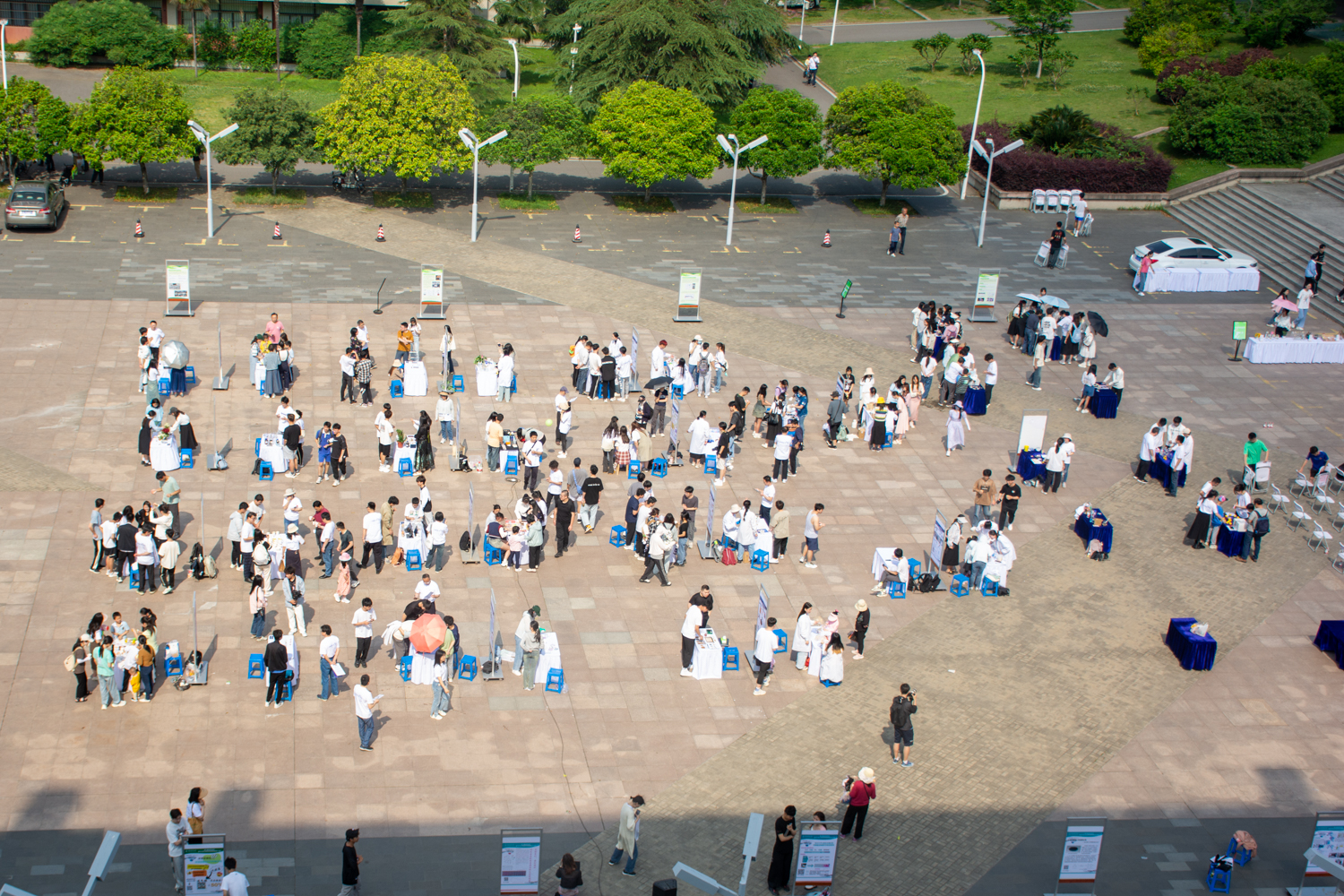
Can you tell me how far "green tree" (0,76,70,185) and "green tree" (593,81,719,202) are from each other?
1797 cm

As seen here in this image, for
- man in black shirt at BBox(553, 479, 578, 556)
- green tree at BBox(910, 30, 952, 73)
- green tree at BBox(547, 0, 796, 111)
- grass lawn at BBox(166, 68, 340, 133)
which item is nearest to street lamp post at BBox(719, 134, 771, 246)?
green tree at BBox(547, 0, 796, 111)

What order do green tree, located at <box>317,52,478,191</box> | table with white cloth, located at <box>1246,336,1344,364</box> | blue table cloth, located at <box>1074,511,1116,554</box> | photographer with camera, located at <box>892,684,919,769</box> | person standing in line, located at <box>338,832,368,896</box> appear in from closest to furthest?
person standing in line, located at <box>338,832,368,896</box> < photographer with camera, located at <box>892,684,919,769</box> < blue table cloth, located at <box>1074,511,1116,554</box> < table with white cloth, located at <box>1246,336,1344,364</box> < green tree, located at <box>317,52,478,191</box>

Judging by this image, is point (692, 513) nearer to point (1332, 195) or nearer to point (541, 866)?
point (541, 866)

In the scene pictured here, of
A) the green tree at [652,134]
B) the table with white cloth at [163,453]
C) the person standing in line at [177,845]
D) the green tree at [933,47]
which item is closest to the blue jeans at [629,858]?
the person standing in line at [177,845]

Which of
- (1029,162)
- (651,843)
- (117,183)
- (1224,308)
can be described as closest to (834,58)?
(1029,162)

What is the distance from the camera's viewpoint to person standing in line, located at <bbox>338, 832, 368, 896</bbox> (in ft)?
54.6

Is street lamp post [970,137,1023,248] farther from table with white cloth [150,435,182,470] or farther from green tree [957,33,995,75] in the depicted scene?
table with white cloth [150,435,182,470]

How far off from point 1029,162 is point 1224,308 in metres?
11.9

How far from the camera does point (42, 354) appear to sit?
3284 cm

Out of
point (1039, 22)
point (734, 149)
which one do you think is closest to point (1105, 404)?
point (734, 149)

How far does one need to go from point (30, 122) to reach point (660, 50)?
22.2 meters

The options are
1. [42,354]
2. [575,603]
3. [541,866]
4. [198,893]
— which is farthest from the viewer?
[42,354]

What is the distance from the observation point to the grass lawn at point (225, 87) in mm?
55375

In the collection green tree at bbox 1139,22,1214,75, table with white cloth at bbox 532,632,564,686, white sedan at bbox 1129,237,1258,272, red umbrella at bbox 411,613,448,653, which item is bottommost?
table with white cloth at bbox 532,632,564,686
